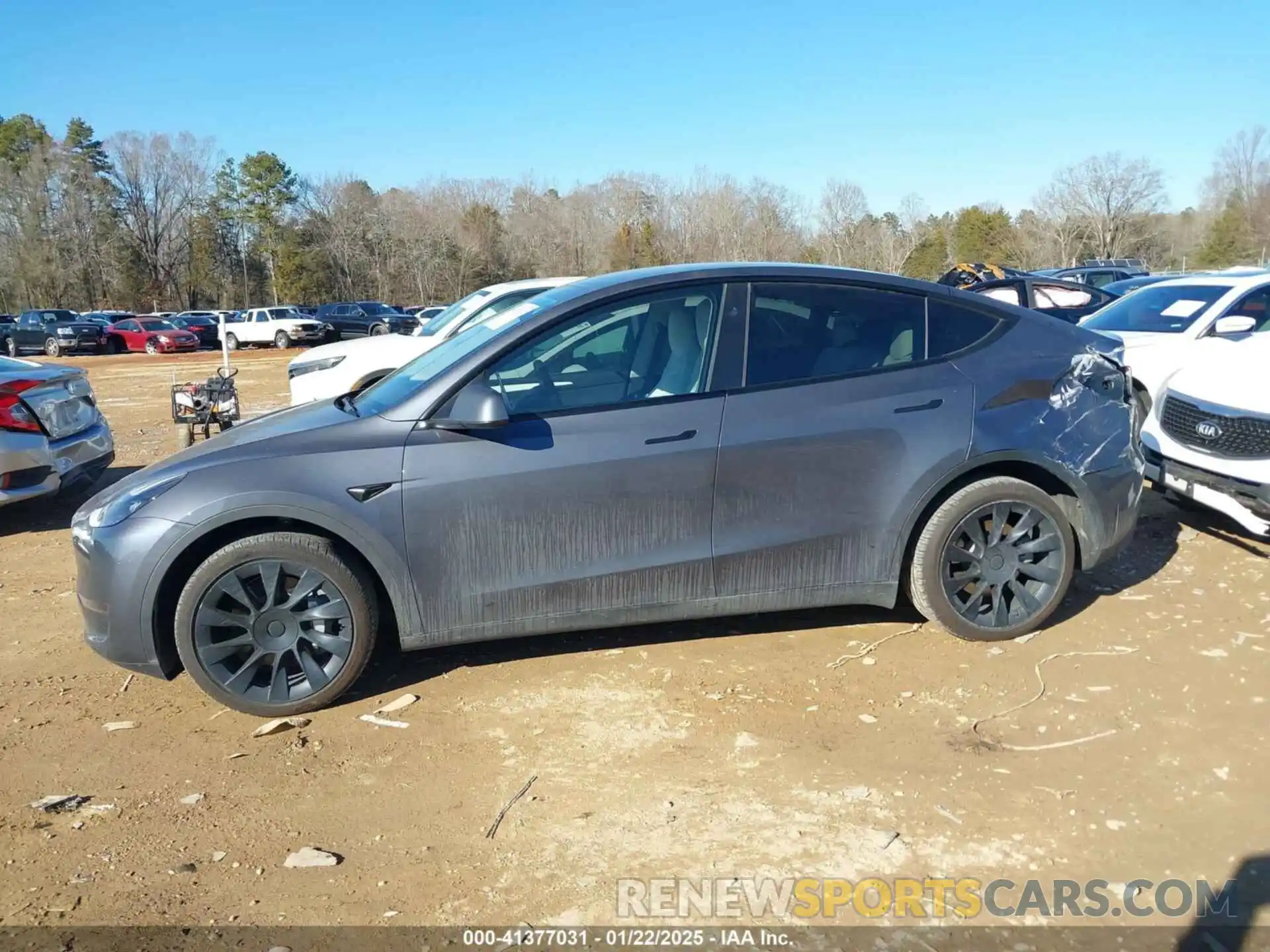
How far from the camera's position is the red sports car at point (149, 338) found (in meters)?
35.9

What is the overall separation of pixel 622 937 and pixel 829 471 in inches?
85.4

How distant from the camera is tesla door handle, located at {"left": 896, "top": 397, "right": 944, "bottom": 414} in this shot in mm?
4125

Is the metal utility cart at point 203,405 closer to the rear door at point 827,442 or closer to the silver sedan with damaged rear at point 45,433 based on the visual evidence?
the silver sedan with damaged rear at point 45,433

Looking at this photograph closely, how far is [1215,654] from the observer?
4.22 m

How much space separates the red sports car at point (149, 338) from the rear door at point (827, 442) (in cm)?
3703

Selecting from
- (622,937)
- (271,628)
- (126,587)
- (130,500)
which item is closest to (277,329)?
(130,500)

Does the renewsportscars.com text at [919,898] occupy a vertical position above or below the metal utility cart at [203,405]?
below

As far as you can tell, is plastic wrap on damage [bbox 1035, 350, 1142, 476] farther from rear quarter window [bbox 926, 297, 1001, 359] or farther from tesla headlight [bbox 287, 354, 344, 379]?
tesla headlight [bbox 287, 354, 344, 379]

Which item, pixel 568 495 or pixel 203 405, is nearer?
pixel 568 495

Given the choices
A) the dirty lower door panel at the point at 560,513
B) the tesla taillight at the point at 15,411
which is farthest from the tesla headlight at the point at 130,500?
the tesla taillight at the point at 15,411

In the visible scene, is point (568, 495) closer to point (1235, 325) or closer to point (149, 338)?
point (1235, 325)

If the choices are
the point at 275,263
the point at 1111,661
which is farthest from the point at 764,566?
the point at 275,263

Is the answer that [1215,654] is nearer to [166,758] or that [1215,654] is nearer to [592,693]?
[592,693]

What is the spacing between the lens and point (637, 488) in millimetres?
3846
